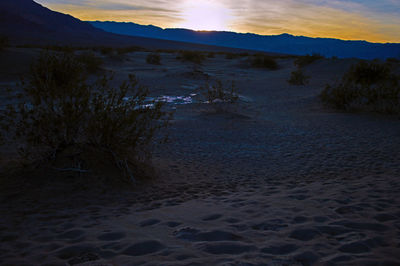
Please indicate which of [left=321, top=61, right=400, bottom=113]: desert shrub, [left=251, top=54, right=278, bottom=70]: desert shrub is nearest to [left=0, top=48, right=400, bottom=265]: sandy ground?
[left=321, top=61, right=400, bottom=113]: desert shrub

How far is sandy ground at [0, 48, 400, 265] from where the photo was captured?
8.34ft

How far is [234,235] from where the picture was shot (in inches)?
114

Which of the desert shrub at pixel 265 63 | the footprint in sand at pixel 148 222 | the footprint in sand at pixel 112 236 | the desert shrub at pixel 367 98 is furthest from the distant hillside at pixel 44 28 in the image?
the footprint in sand at pixel 112 236

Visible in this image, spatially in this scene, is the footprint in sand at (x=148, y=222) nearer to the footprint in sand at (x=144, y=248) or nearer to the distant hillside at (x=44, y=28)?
the footprint in sand at (x=144, y=248)

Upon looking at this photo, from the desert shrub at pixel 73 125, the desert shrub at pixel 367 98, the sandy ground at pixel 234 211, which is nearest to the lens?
the sandy ground at pixel 234 211

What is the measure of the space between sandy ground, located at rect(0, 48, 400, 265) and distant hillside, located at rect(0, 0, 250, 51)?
77780mm

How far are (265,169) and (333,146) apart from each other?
7.86 ft

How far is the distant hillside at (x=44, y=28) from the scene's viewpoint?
8147cm

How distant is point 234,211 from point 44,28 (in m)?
114

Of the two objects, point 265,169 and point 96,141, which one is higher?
point 96,141

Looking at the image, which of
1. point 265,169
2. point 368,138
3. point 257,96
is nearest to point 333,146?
point 368,138

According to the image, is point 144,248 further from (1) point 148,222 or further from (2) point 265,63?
(2) point 265,63

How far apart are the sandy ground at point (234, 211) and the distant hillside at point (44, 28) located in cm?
7778

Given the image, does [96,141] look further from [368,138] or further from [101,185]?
[368,138]
